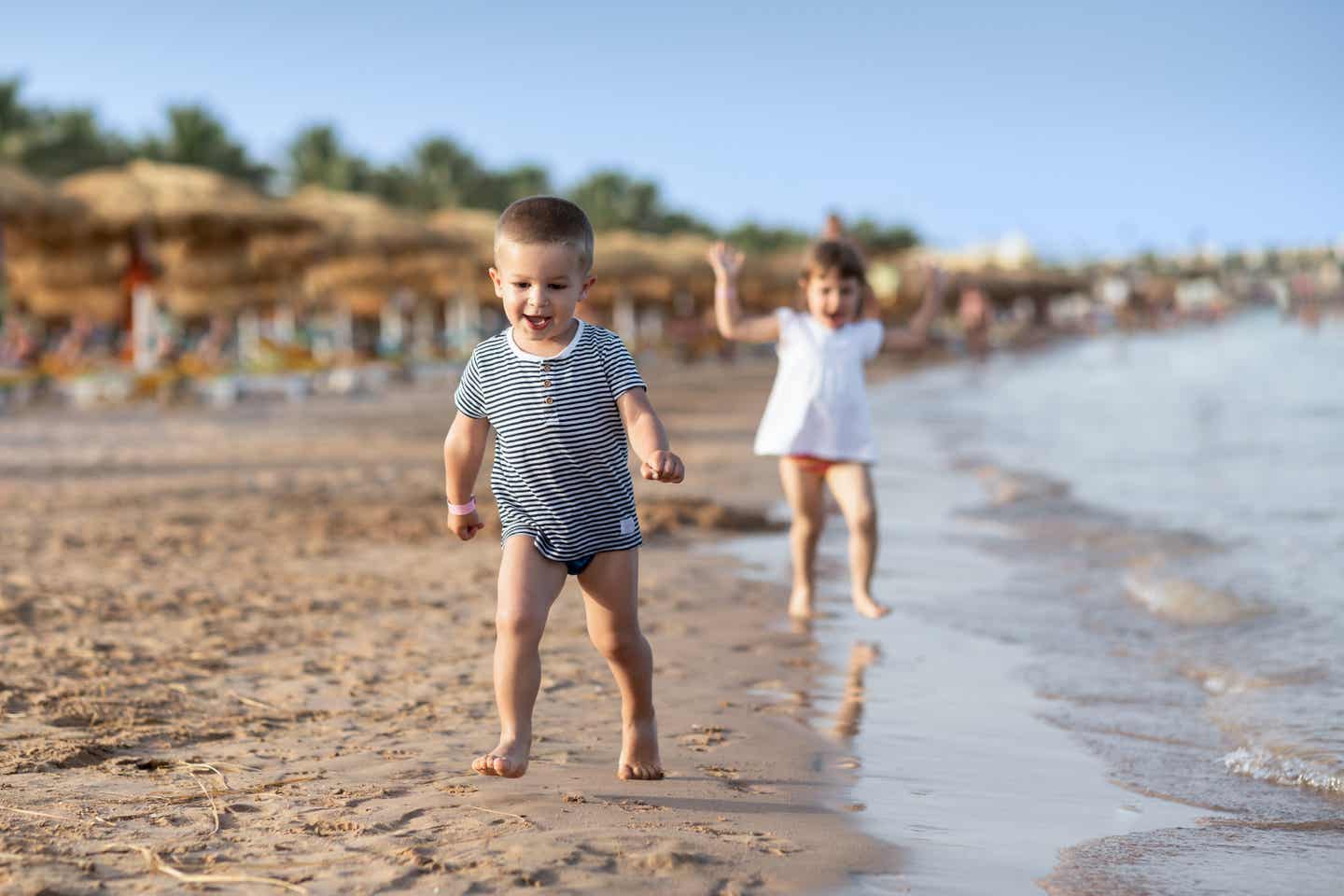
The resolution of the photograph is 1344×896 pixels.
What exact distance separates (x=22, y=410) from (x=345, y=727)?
1625 cm

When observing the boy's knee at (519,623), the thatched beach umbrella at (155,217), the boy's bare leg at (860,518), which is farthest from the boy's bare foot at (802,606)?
the thatched beach umbrella at (155,217)

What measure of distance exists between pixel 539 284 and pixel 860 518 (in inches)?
103

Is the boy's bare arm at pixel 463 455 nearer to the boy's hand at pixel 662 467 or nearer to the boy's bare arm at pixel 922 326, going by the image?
the boy's hand at pixel 662 467

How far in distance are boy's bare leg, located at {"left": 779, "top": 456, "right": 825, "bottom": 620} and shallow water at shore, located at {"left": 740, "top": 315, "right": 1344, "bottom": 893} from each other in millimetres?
193

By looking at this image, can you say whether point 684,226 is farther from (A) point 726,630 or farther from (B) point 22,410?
(A) point 726,630

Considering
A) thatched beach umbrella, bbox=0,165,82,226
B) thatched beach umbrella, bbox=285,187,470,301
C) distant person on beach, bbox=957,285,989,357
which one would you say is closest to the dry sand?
thatched beach umbrella, bbox=0,165,82,226

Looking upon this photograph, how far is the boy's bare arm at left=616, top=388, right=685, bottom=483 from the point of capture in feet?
9.14

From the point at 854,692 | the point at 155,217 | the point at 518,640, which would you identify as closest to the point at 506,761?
the point at 518,640

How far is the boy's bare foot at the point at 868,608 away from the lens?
512 cm

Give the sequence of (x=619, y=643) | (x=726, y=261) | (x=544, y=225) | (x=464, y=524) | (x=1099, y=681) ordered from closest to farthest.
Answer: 1. (x=544, y=225)
2. (x=619, y=643)
3. (x=464, y=524)
4. (x=1099, y=681)
5. (x=726, y=261)

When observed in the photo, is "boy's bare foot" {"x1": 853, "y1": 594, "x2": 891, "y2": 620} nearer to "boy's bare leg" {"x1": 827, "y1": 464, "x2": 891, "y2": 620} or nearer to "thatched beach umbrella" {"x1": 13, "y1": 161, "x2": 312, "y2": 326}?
"boy's bare leg" {"x1": 827, "y1": 464, "x2": 891, "y2": 620}

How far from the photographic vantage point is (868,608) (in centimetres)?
517

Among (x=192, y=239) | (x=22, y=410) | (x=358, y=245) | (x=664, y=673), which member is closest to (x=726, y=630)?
(x=664, y=673)

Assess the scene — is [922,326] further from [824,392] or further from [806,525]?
[806,525]
